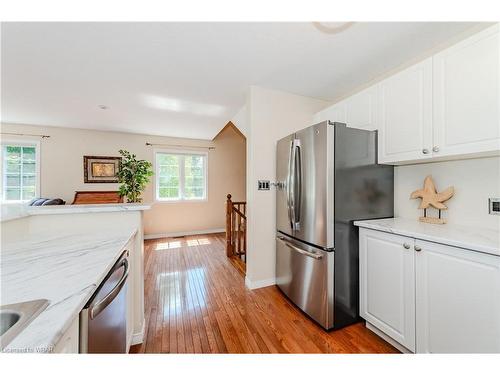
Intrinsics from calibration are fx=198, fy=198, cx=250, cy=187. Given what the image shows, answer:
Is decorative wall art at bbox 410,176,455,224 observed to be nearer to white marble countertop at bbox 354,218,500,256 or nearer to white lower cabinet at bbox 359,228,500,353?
white marble countertop at bbox 354,218,500,256

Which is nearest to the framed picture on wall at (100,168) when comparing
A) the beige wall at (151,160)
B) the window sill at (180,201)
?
the beige wall at (151,160)

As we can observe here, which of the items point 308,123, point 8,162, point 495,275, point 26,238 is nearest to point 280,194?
point 308,123

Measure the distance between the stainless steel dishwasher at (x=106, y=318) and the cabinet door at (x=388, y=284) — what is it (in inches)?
67.4

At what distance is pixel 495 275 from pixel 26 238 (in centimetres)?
258

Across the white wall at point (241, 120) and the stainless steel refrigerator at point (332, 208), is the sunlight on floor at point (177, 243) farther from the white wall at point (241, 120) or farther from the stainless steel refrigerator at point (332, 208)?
the stainless steel refrigerator at point (332, 208)

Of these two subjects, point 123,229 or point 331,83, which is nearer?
point 123,229

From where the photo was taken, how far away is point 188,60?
1917 mm

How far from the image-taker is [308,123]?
8.91ft

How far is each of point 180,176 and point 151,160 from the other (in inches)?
29.7

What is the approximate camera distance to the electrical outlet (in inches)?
95.5

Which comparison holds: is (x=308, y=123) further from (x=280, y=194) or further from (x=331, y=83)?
(x=280, y=194)

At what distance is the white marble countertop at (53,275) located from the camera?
0.45m
